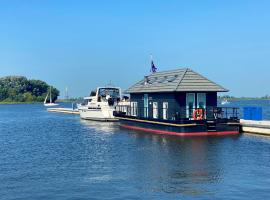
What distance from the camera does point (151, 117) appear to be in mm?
52875

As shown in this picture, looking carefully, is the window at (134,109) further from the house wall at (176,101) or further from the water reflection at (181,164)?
the water reflection at (181,164)

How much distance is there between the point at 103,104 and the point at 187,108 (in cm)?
3492

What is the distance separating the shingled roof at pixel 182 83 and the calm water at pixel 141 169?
6459 mm

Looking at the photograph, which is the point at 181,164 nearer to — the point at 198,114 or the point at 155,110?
the point at 198,114

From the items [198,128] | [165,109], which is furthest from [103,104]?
[198,128]

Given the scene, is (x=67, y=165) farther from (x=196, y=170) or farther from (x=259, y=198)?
(x=259, y=198)

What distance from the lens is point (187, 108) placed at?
153 feet

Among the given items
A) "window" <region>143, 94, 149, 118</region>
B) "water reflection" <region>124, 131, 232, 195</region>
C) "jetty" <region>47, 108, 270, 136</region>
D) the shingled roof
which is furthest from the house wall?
"water reflection" <region>124, 131, 232, 195</region>

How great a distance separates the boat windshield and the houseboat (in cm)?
3061

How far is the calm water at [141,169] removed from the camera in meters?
21.1

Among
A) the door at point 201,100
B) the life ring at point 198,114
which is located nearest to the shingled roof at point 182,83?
the door at point 201,100

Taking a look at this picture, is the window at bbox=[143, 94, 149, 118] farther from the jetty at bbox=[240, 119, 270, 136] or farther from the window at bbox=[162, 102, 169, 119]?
the jetty at bbox=[240, 119, 270, 136]

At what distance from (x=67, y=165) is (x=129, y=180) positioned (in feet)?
23.8

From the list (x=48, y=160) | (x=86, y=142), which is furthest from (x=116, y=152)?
(x=86, y=142)
